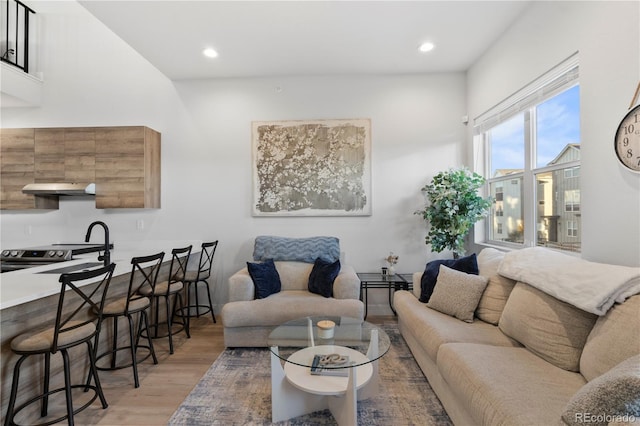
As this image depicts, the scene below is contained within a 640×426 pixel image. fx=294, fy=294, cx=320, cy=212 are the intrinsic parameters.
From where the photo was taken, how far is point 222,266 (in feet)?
12.9

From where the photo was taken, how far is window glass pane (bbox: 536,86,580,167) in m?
2.25

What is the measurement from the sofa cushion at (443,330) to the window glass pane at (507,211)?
1301 millimetres

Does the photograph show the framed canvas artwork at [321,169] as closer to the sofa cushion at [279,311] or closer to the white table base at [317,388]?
the sofa cushion at [279,311]

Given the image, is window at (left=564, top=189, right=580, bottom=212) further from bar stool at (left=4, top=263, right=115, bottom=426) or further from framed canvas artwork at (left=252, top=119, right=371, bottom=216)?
bar stool at (left=4, top=263, right=115, bottom=426)

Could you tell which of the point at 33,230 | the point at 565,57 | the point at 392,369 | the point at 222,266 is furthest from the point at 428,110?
the point at 33,230

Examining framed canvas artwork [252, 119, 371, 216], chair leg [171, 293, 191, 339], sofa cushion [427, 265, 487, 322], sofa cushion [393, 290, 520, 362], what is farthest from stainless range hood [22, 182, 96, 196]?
sofa cushion [427, 265, 487, 322]

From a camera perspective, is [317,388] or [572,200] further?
[572,200]

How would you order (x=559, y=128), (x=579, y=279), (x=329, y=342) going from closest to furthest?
1. (x=579, y=279)
2. (x=329, y=342)
3. (x=559, y=128)

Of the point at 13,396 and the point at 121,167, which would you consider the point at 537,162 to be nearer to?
the point at 13,396

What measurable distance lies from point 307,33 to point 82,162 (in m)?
3.16

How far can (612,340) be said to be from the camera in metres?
1.38

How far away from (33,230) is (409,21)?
5271 mm

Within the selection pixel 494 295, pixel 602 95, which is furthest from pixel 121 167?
pixel 602 95

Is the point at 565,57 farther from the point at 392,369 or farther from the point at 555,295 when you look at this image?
the point at 392,369
